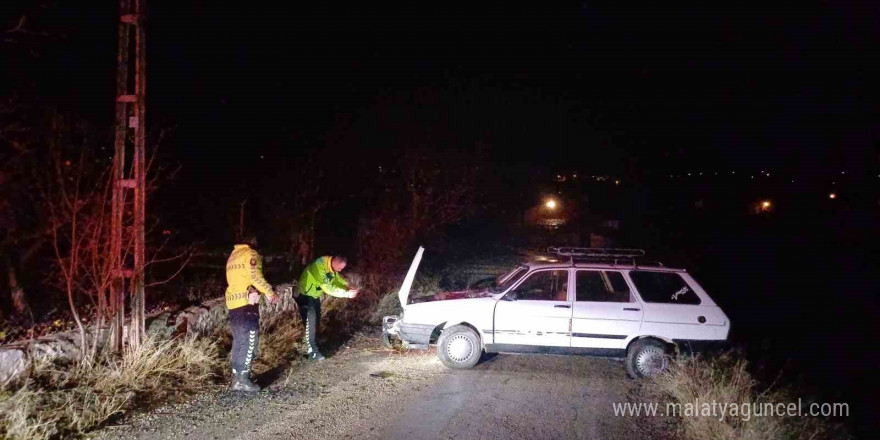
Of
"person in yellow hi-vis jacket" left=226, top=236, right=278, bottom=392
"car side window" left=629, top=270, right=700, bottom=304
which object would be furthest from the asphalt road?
"car side window" left=629, top=270, right=700, bottom=304

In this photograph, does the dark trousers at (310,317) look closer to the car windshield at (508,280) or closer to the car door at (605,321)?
the car windshield at (508,280)

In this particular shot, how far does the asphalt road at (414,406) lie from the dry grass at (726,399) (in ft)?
1.35

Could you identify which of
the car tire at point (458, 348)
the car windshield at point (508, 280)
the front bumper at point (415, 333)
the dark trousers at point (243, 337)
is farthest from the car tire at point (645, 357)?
the dark trousers at point (243, 337)

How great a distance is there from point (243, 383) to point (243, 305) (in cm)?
86

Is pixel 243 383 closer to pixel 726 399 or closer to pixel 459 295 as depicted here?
pixel 459 295

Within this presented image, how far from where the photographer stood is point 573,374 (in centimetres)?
839

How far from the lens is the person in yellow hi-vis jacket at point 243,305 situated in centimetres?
704

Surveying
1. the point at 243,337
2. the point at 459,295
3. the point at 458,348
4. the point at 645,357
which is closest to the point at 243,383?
the point at 243,337

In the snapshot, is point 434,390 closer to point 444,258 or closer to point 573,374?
point 573,374

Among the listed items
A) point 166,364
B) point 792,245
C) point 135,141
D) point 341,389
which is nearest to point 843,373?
point 341,389

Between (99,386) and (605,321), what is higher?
(605,321)

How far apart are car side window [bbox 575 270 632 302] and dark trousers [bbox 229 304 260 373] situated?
13.5 feet

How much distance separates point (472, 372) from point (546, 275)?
1740 mm

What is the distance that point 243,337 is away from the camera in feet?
23.2
